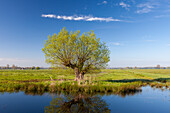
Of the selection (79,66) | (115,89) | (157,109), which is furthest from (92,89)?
(157,109)

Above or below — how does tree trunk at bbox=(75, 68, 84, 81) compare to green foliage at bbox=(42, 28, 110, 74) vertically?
below

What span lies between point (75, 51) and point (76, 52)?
0.36m

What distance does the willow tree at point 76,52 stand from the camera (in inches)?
1157

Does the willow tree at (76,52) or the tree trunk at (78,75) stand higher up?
the willow tree at (76,52)

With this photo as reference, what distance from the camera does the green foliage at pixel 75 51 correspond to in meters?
29.4

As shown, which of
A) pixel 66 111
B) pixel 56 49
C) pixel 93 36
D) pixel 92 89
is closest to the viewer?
pixel 66 111

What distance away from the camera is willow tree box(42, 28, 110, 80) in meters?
29.4

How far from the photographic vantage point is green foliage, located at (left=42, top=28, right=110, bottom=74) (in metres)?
29.4

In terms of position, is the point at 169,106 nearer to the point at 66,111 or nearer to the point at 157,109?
the point at 157,109

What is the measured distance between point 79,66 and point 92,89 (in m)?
9.01

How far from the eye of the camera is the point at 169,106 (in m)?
15.1

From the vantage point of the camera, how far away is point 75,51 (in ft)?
96.7

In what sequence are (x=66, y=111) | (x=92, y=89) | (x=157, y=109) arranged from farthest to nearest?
1. (x=92, y=89)
2. (x=157, y=109)
3. (x=66, y=111)

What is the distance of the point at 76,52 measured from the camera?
96.5ft
